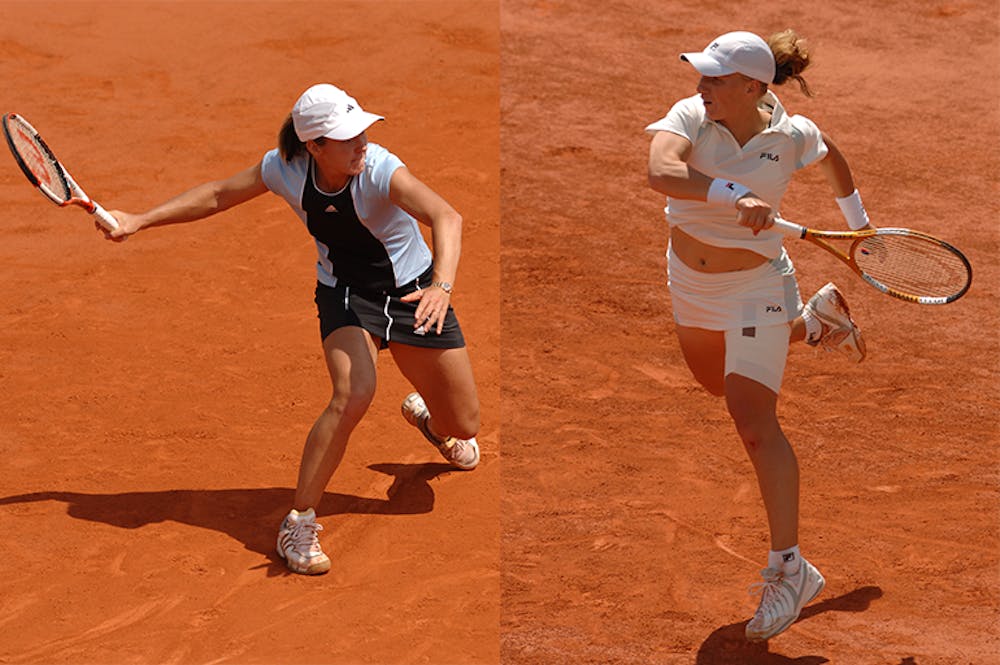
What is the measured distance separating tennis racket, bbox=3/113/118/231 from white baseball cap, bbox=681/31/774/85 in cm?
259

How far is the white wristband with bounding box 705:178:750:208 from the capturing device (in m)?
5.34

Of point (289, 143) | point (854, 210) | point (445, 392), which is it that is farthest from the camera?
point (445, 392)

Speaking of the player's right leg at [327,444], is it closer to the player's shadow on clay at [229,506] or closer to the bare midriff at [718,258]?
the player's shadow on clay at [229,506]

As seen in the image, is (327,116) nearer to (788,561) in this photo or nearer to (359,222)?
(359,222)

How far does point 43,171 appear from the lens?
637 centimetres

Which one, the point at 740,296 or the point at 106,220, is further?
the point at 106,220

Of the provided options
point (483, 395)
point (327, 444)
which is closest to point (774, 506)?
point (327, 444)

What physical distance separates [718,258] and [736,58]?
2.62ft

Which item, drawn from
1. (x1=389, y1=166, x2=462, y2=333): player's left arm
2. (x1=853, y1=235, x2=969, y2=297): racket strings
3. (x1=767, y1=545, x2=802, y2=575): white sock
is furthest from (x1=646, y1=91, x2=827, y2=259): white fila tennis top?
(x1=767, y1=545, x2=802, y2=575): white sock

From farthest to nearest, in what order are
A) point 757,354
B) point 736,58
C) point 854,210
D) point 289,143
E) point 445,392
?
point 445,392
point 289,143
point 854,210
point 757,354
point 736,58

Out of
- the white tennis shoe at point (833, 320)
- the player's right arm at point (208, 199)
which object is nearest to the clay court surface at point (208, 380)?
the player's right arm at point (208, 199)

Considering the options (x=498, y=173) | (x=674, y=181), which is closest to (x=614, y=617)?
(x=674, y=181)

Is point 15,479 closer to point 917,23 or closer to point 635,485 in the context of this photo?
point 635,485

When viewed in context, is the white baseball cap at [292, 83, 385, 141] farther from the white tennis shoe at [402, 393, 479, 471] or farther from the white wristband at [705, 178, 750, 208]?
the white tennis shoe at [402, 393, 479, 471]
